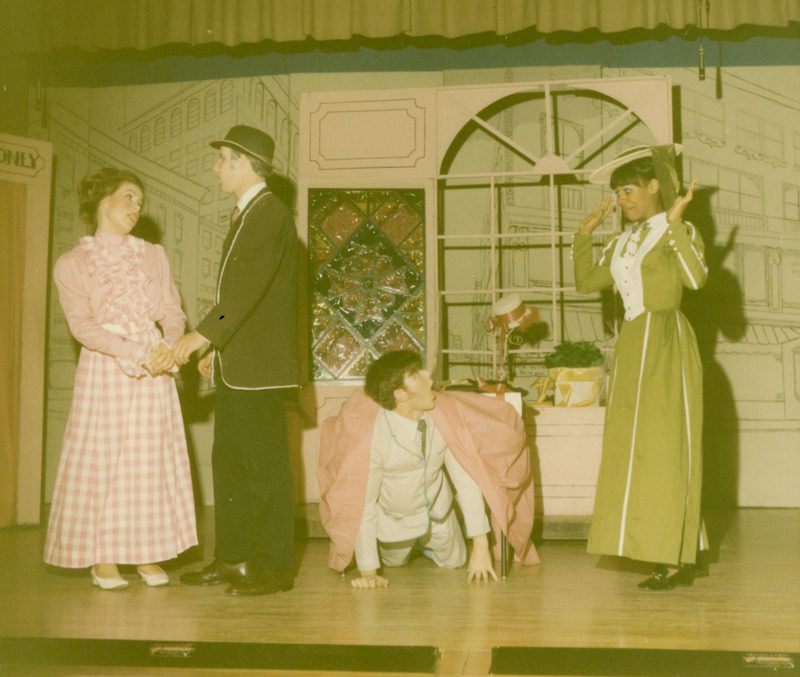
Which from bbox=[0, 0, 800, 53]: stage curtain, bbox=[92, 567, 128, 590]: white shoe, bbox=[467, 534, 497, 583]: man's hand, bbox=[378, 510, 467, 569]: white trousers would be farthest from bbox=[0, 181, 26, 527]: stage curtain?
bbox=[467, 534, 497, 583]: man's hand

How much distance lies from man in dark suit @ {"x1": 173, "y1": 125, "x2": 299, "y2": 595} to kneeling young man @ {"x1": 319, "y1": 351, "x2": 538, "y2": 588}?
0.92 ft

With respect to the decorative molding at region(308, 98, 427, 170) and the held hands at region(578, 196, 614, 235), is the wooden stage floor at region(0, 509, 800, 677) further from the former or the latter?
the decorative molding at region(308, 98, 427, 170)

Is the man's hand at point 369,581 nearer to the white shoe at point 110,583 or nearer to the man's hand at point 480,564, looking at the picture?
the man's hand at point 480,564

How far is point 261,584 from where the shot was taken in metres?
3.26

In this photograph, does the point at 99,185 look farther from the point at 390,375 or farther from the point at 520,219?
the point at 520,219

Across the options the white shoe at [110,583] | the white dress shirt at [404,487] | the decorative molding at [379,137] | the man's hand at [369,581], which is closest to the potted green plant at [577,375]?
the white dress shirt at [404,487]

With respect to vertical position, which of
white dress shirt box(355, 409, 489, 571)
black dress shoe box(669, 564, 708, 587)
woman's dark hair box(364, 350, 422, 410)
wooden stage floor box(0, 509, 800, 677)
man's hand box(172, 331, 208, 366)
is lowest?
wooden stage floor box(0, 509, 800, 677)

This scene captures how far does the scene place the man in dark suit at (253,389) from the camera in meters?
3.25

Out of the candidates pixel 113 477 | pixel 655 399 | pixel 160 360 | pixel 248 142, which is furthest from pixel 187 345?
pixel 655 399

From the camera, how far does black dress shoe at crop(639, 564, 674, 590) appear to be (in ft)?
11.0

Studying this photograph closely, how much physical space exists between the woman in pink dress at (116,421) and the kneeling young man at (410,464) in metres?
0.57

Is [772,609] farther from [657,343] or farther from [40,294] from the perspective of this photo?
[40,294]

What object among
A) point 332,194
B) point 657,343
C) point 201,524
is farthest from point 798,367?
point 201,524

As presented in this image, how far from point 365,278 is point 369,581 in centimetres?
230
